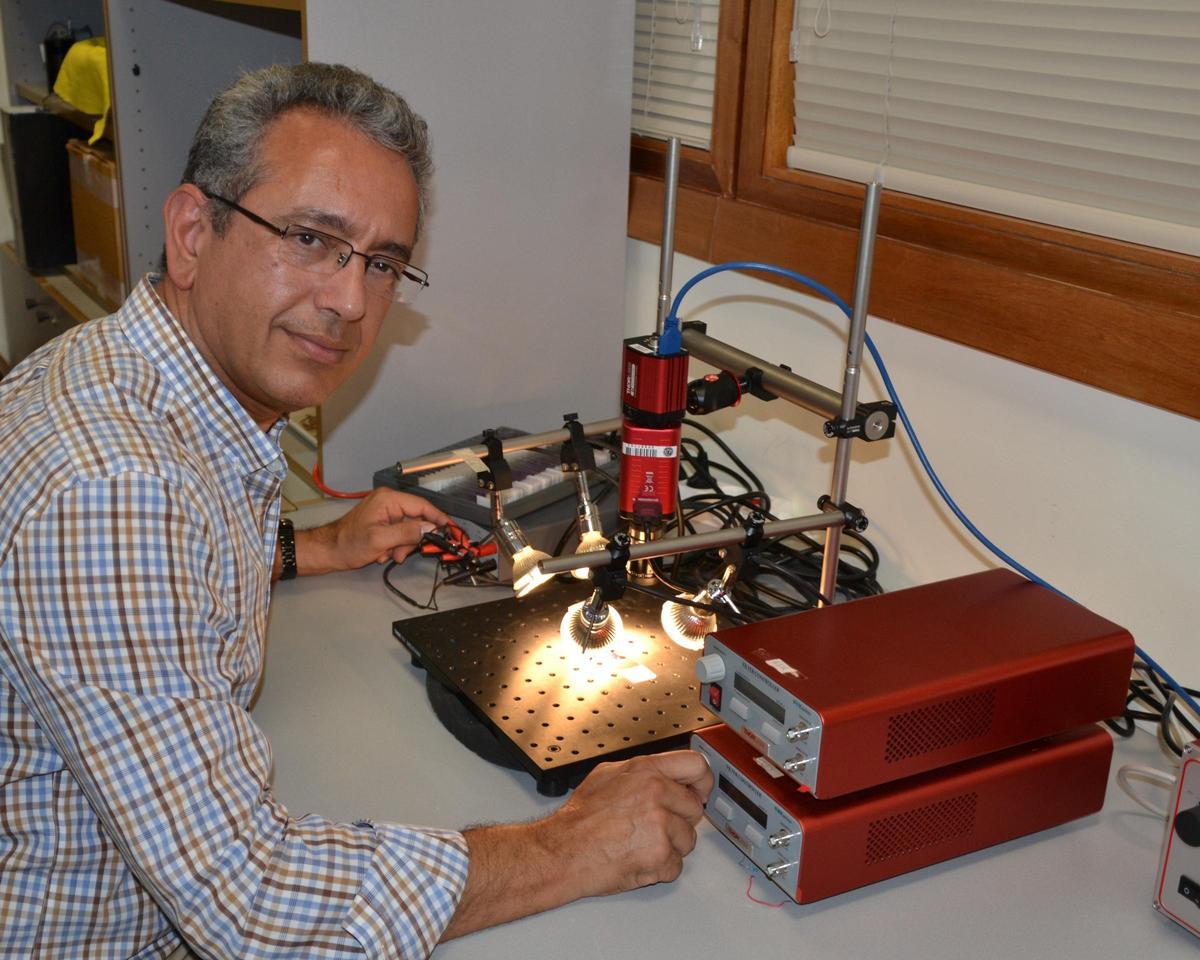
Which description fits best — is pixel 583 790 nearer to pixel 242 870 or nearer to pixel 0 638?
pixel 242 870

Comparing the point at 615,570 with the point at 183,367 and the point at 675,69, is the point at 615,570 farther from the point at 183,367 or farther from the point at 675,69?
the point at 675,69

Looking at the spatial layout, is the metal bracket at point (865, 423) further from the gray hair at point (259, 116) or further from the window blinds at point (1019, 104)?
the gray hair at point (259, 116)

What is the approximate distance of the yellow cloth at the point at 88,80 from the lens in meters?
2.33

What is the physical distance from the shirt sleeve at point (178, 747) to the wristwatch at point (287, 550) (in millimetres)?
605

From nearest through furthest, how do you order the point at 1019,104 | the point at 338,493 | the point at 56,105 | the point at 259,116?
the point at 259,116 → the point at 1019,104 → the point at 338,493 → the point at 56,105

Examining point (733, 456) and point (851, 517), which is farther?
point (733, 456)

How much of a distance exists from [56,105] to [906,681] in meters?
2.37

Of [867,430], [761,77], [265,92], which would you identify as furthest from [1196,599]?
[265,92]

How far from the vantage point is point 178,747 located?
2.82 ft

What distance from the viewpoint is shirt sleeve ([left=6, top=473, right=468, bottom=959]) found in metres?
0.84

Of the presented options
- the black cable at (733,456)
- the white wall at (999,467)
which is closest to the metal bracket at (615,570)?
the white wall at (999,467)

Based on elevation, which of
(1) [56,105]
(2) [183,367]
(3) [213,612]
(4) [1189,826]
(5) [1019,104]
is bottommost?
(4) [1189,826]

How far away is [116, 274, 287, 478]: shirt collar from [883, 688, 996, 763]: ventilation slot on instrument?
0.63 meters

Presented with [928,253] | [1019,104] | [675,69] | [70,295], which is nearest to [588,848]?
[928,253]
